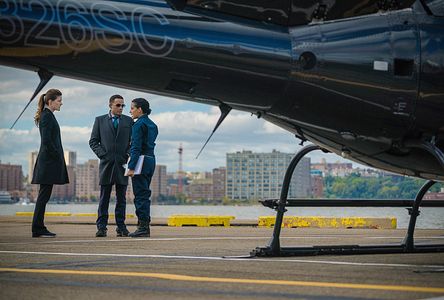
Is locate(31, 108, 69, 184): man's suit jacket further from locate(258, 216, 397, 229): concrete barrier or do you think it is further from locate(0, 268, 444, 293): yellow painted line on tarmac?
locate(258, 216, 397, 229): concrete barrier

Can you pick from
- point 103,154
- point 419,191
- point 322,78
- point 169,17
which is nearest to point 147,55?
point 169,17

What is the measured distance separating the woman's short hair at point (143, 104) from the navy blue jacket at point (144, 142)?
118 mm

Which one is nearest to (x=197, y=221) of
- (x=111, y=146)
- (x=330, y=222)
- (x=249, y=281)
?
(x=330, y=222)

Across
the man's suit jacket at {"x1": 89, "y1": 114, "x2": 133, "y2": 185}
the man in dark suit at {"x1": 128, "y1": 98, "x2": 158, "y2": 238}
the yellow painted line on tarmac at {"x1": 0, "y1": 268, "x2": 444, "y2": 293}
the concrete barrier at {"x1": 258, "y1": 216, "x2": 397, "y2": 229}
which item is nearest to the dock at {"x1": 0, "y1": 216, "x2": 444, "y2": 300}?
the yellow painted line on tarmac at {"x1": 0, "y1": 268, "x2": 444, "y2": 293}

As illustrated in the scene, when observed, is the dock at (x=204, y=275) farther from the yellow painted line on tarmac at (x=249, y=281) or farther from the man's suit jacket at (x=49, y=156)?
the man's suit jacket at (x=49, y=156)

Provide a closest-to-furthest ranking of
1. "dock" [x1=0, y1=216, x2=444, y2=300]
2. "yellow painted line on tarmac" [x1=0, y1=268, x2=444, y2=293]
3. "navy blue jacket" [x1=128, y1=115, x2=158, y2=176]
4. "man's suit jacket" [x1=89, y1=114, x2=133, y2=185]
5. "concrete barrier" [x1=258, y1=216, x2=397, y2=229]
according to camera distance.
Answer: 1. "dock" [x1=0, y1=216, x2=444, y2=300]
2. "yellow painted line on tarmac" [x1=0, y1=268, x2=444, y2=293]
3. "navy blue jacket" [x1=128, y1=115, x2=158, y2=176]
4. "man's suit jacket" [x1=89, y1=114, x2=133, y2=185]
5. "concrete barrier" [x1=258, y1=216, x2=397, y2=229]

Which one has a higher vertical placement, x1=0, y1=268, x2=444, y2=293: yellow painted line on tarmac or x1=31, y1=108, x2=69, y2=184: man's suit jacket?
x1=31, y1=108, x2=69, y2=184: man's suit jacket

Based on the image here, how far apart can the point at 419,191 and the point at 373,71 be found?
9.43 ft

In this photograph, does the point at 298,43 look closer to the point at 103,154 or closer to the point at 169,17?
the point at 169,17

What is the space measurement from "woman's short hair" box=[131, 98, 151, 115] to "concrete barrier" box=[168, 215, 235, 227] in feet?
25.5

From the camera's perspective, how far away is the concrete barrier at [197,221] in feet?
65.3

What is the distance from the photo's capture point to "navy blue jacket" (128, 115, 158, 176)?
11891mm

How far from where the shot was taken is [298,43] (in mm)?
7094

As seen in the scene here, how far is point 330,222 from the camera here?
21.4 metres
